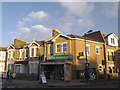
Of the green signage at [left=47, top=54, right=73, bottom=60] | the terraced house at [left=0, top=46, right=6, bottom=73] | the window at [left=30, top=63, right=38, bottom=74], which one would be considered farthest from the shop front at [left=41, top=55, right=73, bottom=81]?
the terraced house at [left=0, top=46, right=6, bottom=73]

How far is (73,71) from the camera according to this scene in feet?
71.9

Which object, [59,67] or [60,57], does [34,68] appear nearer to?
[59,67]

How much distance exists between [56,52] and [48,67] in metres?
3.55

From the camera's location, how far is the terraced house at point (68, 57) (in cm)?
2231

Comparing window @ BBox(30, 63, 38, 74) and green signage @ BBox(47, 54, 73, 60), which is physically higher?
green signage @ BBox(47, 54, 73, 60)

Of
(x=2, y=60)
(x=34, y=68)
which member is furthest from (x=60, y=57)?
(x=2, y=60)

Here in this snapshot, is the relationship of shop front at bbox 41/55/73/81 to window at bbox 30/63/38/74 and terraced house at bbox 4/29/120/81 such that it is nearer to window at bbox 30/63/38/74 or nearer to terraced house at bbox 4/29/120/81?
terraced house at bbox 4/29/120/81

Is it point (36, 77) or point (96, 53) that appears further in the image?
point (96, 53)

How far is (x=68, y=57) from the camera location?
2231cm

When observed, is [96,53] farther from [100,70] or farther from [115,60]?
[115,60]

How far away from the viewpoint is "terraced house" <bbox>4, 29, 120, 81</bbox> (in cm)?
2231

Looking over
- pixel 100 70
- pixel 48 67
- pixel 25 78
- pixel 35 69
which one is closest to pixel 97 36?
pixel 100 70

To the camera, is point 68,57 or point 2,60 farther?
point 2,60

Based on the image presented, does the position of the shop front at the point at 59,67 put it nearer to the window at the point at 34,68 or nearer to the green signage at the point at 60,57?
the green signage at the point at 60,57
